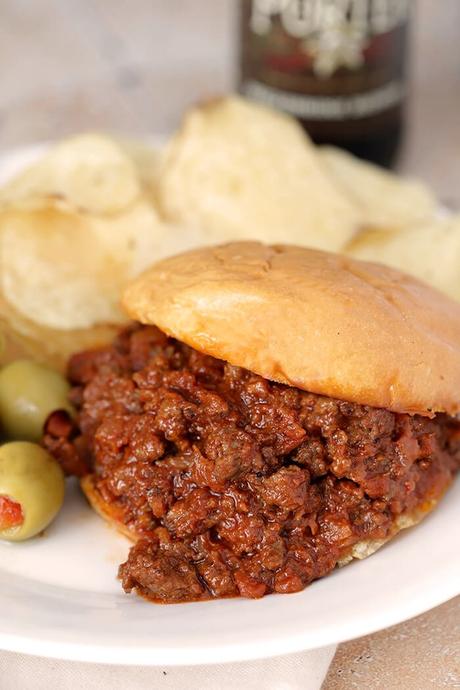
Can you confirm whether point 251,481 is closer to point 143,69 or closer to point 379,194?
point 379,194

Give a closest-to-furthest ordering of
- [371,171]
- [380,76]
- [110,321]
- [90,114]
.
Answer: [110,321], [371,171], [380,76], [90,114]

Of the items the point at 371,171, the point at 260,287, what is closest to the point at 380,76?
the point at 371,171

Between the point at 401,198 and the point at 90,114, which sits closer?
the point at 401,198

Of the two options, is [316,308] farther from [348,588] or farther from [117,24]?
[117,24]

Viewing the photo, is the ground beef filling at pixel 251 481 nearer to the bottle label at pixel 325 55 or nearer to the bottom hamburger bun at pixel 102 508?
the bottom hamburger bun at pixel 102 508

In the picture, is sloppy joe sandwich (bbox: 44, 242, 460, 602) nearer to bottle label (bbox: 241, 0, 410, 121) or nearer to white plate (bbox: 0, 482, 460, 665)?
white plate (bbox: 0, 482, 460, 665)

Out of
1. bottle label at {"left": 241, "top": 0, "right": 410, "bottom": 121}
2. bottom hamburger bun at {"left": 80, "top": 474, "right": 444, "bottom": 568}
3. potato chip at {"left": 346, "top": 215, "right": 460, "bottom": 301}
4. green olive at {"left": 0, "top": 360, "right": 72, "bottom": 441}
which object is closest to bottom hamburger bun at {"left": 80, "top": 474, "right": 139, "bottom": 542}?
→ bottom hamburger bun at {"left": 80, "top": 474, "right": 444, "bottom": 568}
